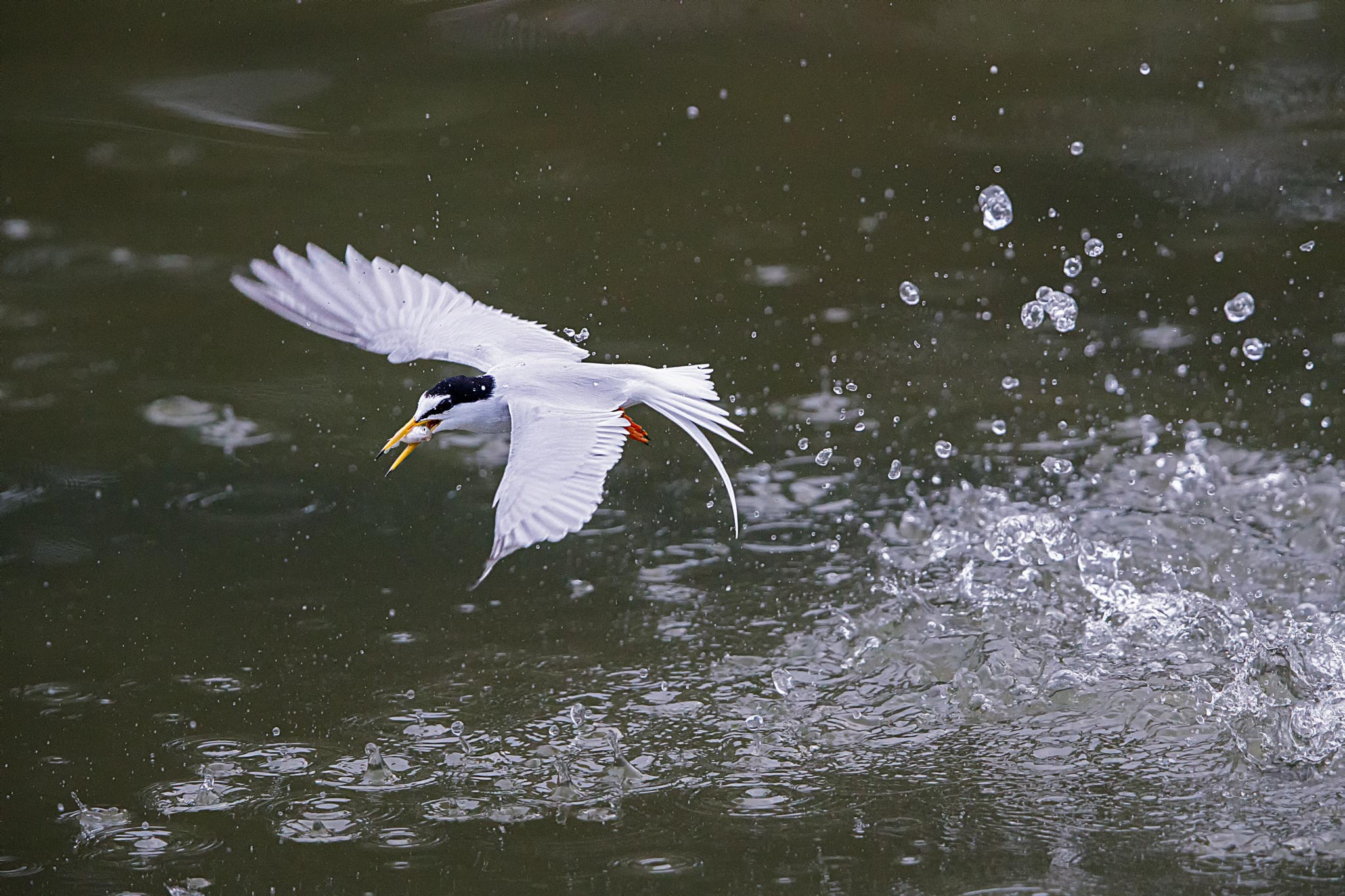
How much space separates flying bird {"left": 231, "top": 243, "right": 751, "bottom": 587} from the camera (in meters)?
2.86

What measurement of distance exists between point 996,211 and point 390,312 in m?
2.80

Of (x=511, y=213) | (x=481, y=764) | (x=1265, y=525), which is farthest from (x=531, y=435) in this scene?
(x=511, y=213)

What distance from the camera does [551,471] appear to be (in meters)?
2.88

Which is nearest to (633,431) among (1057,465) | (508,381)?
(508,381)

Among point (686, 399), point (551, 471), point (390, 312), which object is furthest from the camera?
point (390, 312)

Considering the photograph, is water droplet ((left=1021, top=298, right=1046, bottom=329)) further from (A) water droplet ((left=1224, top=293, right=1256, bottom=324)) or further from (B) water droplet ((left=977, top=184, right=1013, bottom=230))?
(A) water droplet ((left=1224, top=293, right=1256, bottom=324))

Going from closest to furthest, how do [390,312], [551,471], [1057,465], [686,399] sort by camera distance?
[551,471]
[686,399]
[390,312]
[1057,465]

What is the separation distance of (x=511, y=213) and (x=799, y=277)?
1.11m

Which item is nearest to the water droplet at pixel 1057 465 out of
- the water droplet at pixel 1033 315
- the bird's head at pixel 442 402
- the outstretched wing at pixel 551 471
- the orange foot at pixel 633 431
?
the water droplet at pixel 1033 315

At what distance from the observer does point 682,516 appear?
14.2ft

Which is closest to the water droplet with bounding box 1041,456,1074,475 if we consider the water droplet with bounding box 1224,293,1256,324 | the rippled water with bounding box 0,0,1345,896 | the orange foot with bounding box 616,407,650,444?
the rippled water with bounding box 0,0,1345,896

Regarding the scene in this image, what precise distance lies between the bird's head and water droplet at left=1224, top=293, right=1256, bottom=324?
119 inches

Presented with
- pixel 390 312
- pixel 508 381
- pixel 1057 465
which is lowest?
pixel 1057 465

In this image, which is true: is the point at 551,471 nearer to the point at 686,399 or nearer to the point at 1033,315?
the point at 686,399
